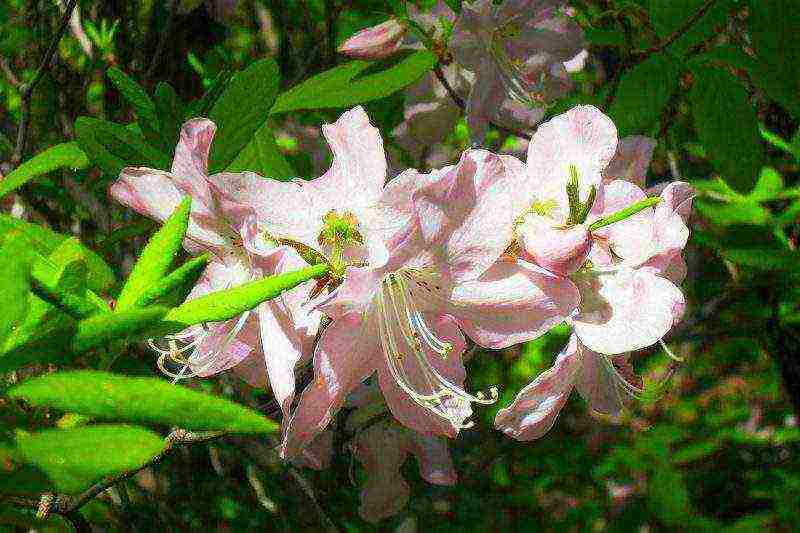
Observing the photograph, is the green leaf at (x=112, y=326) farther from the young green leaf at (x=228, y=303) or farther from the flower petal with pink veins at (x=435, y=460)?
the flower petal with pink veins at (x=435, y=460)

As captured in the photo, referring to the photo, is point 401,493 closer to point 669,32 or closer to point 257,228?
point 257,228

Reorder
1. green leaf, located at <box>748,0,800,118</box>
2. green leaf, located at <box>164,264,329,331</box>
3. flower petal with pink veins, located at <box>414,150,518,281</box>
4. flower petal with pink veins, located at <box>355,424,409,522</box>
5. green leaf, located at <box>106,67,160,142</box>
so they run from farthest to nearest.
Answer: flower petal with pink veins, located at <box>355,424,409,522</box>, green leaf, located at <box>748,0,800,118</box>, green leaf, located at <box>106,67,160,142</box>, flower petal with pink veins, located at <box>414,150,518,281</box>, green leaf, located at <box>164,264,329,331</box>

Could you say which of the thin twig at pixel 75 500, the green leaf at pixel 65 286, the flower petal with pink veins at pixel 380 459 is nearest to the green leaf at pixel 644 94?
the flower petal with pink veins at pixel 380 459

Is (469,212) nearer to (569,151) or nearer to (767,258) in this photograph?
(569,151)

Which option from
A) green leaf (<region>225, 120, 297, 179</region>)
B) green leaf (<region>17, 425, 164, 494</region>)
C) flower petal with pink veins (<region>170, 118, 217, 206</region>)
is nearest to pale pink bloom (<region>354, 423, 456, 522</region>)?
green leaf (<region>225, 120, 297, 179</region>)

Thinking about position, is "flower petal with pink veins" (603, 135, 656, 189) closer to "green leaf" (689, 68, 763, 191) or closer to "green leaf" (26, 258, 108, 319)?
"green leaf" (689, 68, 763, 191)

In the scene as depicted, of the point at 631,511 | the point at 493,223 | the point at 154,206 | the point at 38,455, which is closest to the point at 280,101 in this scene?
the point at 154,206
